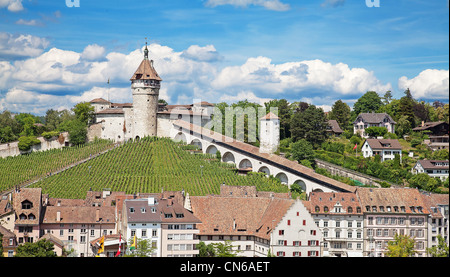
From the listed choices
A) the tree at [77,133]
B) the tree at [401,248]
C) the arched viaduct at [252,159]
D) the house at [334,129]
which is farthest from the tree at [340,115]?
the tree at [401,248]

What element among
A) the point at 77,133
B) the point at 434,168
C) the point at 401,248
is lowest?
the point at 401,248

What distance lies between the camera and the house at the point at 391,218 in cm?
4622

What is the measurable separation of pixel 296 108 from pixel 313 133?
63.6 ft

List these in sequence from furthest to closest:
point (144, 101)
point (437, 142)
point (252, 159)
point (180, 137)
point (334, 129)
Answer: point (334, 129) < point (144, 101) < point (437, 142) < point (180, 137) < point (252, 159)

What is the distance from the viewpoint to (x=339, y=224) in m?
46.1

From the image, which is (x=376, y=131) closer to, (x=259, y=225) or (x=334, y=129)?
(x=334, y=129)

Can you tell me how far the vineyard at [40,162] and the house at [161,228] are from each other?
2277 cm

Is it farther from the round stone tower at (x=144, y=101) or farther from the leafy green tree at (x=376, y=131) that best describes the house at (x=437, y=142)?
the round stone tower at (x=144, y=101)

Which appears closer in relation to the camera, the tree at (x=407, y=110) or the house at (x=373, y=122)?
the house at (x=373, y=122)

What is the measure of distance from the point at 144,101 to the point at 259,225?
38337mm

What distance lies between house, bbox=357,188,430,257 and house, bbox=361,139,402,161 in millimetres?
26328

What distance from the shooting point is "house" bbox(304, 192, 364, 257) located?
45.5 m

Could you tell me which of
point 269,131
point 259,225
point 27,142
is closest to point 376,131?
point 269,131

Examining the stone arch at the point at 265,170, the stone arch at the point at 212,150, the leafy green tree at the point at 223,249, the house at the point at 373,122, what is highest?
the house at the point at 373,122
